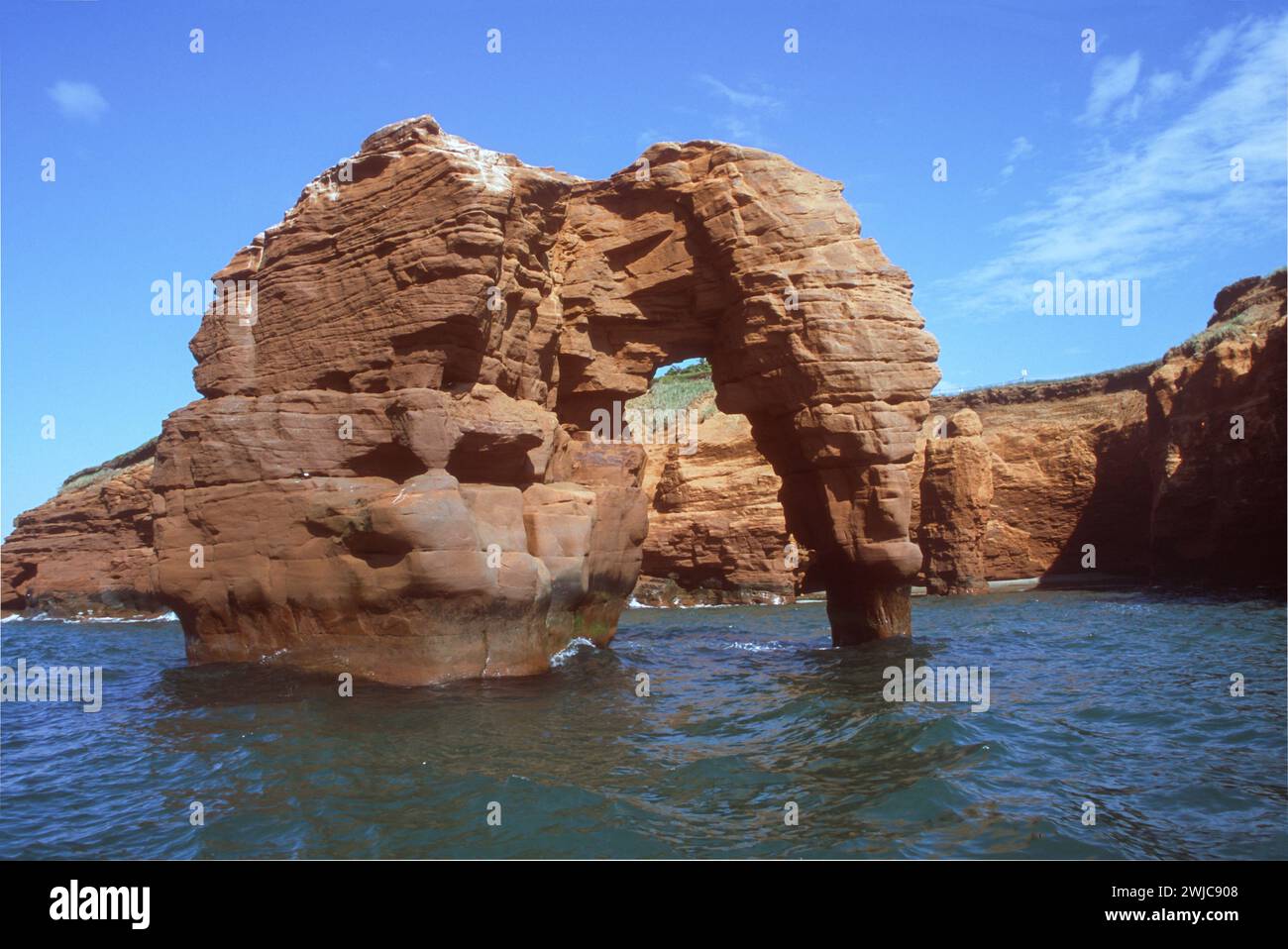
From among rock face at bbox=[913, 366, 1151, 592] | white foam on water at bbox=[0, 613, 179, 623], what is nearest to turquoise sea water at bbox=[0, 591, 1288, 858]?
rock face at bbox=[913, 366, 1151, 592]

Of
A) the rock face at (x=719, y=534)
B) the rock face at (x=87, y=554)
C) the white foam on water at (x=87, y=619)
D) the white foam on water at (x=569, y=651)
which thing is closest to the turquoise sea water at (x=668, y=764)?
the white foam on water at (x=569, y=651)

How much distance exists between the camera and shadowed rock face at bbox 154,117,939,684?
12.3 metres

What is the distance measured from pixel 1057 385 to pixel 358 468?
38.9 m

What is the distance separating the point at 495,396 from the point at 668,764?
682 cm

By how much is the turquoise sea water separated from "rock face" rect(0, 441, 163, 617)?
26044mm

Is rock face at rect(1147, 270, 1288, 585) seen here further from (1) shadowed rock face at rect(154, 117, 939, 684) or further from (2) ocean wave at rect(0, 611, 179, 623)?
(2) ocean wave at rect(0, 611, 179, 623)

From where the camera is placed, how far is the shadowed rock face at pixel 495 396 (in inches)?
483

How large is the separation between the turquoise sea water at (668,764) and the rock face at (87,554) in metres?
26.0

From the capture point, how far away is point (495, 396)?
14031 millimetres
